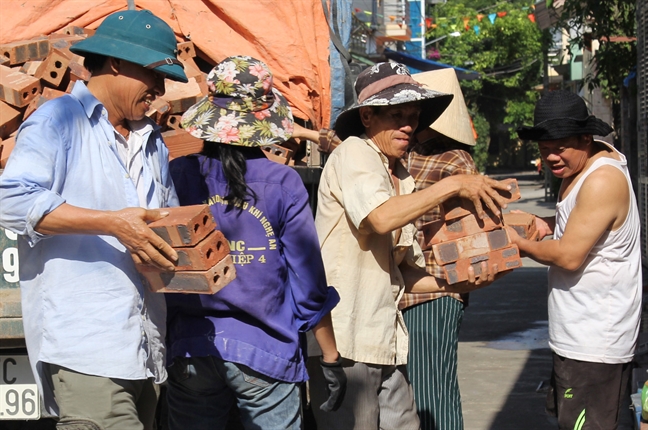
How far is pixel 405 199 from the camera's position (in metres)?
3.38

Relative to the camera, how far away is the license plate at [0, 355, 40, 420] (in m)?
3.89

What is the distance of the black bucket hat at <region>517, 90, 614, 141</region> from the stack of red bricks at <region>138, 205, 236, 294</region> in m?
1.61

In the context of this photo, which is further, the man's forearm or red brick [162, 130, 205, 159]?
red brick [162, 130, 205, 159]

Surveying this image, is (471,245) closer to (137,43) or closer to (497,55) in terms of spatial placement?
(137,43)

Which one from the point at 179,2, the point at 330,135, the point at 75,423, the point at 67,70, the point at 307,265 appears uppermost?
the point at 179,2

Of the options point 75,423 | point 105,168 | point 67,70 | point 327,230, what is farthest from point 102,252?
point 67,70

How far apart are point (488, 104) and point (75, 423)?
4580 cm

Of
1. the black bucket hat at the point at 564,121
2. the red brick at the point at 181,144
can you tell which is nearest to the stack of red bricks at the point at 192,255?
the black bucket hat at the point at 564,121

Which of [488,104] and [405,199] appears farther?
[488,104]

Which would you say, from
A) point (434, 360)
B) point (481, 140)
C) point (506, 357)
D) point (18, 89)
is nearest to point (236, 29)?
point (18, 89)

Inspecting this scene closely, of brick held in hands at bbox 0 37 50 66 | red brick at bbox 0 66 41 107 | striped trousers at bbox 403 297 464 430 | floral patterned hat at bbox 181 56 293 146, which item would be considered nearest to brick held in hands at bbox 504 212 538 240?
striped trousers at bbox 403 297 464 430

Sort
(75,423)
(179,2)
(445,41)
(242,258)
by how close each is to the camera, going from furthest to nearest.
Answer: (445,41) → (179,2) → (242,258) → (75,423)

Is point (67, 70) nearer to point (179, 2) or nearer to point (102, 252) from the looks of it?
point (179, 2)

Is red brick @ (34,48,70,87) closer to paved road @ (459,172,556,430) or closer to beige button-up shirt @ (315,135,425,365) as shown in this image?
beige button-up shirt @ (315,135,425,365)
